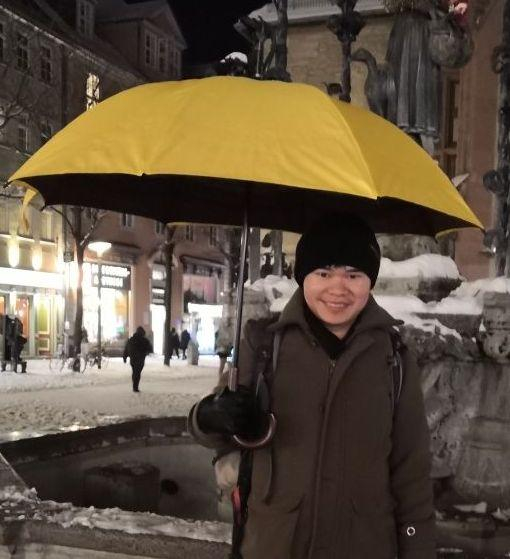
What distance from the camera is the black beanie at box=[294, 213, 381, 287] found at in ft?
8.04

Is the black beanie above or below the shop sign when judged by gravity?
below

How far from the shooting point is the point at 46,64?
100.0 ft

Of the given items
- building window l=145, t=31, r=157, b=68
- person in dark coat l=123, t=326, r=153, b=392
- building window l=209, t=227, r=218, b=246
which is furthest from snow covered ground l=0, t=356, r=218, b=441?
building window l=145, t=31, r=157, b=68

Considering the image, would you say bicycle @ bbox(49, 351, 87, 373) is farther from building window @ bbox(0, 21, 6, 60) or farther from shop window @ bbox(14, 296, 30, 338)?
building window @ bbox(0, 21, 6, 60)

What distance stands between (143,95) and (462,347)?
296 centimetres

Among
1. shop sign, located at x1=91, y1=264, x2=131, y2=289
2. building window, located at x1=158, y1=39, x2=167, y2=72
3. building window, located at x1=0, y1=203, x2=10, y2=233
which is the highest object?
building window, located at x1=158, y1=39, x2=167, y2=72

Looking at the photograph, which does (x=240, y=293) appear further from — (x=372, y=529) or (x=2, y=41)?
(x=2, y=41)

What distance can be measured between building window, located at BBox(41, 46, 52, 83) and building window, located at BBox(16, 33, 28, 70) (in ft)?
4.51

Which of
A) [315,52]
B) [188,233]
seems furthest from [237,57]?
[188,233]

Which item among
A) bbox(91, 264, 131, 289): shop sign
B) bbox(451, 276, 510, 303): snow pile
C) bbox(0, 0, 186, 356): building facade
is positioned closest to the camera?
bbox(451, 276, 510, 303): snow pile

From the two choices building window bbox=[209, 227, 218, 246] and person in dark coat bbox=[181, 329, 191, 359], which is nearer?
person in dark coat bbox=[181, 329, 191, 359]

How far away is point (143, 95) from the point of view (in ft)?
9.27

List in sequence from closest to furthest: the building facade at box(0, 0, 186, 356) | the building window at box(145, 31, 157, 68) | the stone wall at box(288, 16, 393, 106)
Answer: the stone wall at box(288, 16, 393, 106) < the building facade at box(0, 0, 186, 356) < the building window at box(145, 31, 157, 68)

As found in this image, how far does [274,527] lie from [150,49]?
3735cm
